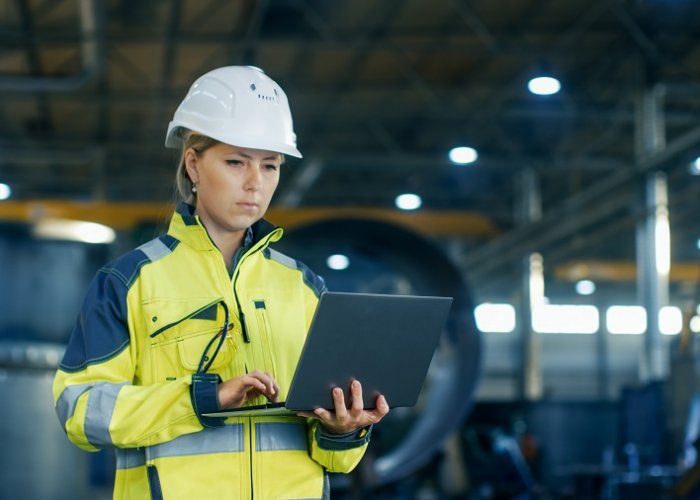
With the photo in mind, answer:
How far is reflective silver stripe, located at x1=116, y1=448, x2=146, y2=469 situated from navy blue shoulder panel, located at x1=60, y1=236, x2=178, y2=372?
0.18 metres

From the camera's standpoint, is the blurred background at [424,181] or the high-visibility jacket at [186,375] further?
the blurred background at [424,181]

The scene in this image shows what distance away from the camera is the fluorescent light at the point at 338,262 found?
31.2 ft

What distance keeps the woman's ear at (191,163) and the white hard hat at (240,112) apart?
4cm

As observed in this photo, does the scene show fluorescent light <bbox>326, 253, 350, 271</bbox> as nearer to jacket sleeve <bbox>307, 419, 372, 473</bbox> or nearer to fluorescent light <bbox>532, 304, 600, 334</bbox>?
jacket sleeve <bbox>307, 419, 372, 473</bbox>

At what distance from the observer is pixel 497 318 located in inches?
1241

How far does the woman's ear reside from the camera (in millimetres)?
2215

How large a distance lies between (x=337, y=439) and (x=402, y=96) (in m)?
15.5

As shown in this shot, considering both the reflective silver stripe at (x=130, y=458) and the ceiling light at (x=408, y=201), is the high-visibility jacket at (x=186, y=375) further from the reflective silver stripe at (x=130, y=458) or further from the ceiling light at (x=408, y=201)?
the ceiling light at (x=408, y=201)

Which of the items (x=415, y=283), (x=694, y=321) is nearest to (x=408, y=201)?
(x=694, y=321)

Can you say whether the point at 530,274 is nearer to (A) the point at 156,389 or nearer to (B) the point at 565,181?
(B) the point at 565,181

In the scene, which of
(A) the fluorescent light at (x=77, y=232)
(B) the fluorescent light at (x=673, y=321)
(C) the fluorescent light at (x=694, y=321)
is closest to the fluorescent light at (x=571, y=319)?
(B) the fluorescent light at (x=673, y=321)

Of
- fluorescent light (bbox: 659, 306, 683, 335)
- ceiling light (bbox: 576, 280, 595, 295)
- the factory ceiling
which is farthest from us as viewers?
ceiling light (bbox: 576, 280, 595, 295)

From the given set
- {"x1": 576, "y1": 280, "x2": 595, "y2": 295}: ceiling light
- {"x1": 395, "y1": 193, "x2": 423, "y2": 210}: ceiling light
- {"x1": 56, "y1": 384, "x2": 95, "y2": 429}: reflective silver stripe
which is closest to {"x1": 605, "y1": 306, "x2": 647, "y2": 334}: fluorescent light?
{"x1": 576, "y1": 280, "x2": 595, "y2": 295}: ceiling light

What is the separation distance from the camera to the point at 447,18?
14117 mm
